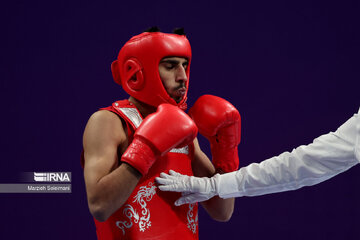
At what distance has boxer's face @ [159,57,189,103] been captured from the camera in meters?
2.04

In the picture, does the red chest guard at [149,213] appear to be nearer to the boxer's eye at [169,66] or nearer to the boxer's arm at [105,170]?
the boxer's arm at [105,170]

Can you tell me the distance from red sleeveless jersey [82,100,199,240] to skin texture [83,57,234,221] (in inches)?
3.0

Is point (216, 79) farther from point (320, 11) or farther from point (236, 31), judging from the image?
point (320, 11)

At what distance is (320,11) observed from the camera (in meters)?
3.50

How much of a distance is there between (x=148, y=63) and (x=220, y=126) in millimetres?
474

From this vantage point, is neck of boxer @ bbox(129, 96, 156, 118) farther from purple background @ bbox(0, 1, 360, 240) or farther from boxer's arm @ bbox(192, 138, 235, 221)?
purple background @ bbox(0, 1, 360, 240)

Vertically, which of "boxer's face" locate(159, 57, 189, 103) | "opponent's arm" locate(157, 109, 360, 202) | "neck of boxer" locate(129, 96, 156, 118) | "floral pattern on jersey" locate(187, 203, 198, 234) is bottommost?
"floral pattern on jersey" locate(187, 203, 198, 234)

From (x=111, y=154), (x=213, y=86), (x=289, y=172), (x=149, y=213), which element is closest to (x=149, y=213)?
(x=149, y=213)

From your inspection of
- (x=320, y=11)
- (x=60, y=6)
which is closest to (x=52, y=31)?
(x=60, y=6)

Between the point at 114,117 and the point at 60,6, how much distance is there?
168 cm

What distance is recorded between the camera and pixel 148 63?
2000 mm

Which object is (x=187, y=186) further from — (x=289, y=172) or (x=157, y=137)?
(x=289, y=172)

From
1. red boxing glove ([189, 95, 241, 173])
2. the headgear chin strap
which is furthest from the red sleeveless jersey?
red boxing glove ([189, 95, 241, 173])

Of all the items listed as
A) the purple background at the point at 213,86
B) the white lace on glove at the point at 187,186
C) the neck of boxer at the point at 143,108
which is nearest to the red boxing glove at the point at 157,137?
the white lace on glove at the point at 187,186
